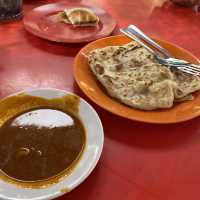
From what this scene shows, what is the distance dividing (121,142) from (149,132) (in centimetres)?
8

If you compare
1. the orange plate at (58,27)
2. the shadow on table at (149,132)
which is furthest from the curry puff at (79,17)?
the shadow on table at (149,132)

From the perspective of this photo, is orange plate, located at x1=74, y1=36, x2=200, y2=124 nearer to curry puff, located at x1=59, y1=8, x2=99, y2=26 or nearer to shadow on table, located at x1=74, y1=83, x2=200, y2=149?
shadow on table, located at x1=74, y1=83, x2=200, y2=149

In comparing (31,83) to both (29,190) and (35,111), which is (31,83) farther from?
(29,190)

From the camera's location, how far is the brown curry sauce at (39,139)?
60cm

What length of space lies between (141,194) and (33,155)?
22cm

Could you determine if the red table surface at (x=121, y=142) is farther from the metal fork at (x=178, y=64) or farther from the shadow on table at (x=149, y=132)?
the metal fork at (x=178, y=64)

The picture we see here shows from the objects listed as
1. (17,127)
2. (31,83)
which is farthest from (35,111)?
(31,83)

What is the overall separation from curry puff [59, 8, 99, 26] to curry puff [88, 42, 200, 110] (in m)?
0.22

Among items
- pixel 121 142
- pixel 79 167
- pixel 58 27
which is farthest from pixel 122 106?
pixel 58 27

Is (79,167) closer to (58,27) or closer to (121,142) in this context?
(121,142)

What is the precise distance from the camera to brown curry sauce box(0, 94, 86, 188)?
0.60 m

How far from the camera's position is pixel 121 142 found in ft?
2.41

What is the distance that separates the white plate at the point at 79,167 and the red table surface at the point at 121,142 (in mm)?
44

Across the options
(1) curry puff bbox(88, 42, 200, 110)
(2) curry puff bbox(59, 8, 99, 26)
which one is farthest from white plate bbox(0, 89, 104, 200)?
(2) curry puff bbox(59, 8, 99, 26)
